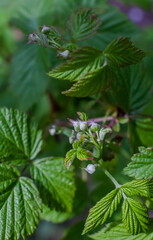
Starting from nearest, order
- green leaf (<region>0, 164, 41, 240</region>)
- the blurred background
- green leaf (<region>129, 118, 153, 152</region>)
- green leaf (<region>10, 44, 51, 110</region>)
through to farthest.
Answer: green leaf (<region>0, 164, 41, 240</region>) → green leaf (<region>129, 118, 153, 152</region>) → the blurred background → green leaf (<region>10, 44, 51, 110</region>)

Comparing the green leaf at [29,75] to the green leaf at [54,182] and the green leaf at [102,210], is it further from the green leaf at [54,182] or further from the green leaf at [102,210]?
the green leaf at [102,210]

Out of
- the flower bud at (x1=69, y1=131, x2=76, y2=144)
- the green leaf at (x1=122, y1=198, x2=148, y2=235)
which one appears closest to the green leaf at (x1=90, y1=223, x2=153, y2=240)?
the green leaf at (x1=122, y1=198, x2=148, y2=235)

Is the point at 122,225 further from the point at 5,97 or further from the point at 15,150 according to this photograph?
the point at 5,97

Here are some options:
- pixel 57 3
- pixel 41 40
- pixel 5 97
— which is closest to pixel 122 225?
pixel 41 40

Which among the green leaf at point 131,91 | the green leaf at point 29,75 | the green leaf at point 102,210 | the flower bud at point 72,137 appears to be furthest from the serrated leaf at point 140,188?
the green leaf at point 29,75

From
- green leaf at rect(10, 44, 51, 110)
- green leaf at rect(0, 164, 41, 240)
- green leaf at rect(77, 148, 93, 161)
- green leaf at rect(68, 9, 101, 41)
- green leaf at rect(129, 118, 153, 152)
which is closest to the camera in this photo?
green leaf at rect(77, 148, 93, 161)

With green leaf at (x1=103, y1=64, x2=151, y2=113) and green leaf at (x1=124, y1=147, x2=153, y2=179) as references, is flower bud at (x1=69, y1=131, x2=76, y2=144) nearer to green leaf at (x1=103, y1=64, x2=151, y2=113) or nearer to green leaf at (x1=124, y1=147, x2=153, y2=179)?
green leaf at (x1=124, y1=147, x2=153, y2=179)

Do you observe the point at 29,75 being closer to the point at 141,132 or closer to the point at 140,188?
the point at 141,132
